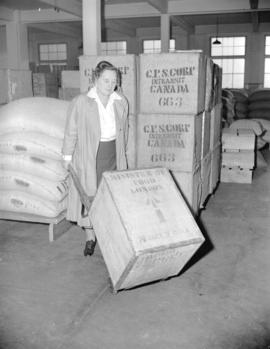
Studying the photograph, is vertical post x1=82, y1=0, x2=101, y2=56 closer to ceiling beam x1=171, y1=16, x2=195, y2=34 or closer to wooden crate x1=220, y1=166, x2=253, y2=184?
wooden crate x1=220, y1=166, x2=253, y2=184

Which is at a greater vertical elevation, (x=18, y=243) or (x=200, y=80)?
(x=200, y=80)

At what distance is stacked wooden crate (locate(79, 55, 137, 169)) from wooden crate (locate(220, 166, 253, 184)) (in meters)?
2.60

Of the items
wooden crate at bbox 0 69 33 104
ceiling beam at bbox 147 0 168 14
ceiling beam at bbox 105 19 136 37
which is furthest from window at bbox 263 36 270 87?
wooden crate at bbox 0 69 33 104

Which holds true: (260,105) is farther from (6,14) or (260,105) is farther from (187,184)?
(187,184)

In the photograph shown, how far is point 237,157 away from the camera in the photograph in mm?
6117

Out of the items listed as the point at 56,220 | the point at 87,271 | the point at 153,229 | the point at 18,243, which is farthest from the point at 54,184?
the point at 153,229

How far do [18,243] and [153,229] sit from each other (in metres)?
1.66

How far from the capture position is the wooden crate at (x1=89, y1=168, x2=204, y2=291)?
260cm

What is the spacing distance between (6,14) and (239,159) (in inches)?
341

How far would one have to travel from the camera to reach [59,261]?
3.45 m

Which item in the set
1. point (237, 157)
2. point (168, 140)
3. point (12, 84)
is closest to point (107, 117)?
point (168, 140)

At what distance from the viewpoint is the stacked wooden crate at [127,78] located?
380cm

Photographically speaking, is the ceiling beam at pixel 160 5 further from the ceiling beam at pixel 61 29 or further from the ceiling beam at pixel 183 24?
the ceiling beam at pixel 61 29

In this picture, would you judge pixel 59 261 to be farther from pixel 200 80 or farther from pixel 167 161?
pixel 200 80
